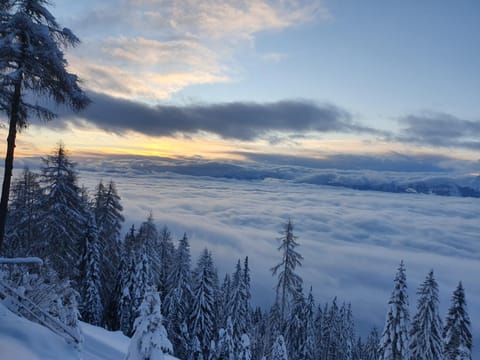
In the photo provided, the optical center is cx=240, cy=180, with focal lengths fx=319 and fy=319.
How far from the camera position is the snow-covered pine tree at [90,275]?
26188mm

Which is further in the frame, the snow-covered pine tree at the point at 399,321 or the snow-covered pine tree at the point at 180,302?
the snow-covered pine tree at the point at 180,302

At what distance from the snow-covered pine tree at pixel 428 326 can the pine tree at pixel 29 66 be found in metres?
26.9

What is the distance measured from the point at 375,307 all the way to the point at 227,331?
16549 centimetres

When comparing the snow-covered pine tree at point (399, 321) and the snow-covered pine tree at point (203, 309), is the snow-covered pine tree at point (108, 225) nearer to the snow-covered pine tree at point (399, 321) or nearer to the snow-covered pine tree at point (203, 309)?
the snow-covered pine tree at point (203, 309)

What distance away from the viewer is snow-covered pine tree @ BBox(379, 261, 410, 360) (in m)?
23.5

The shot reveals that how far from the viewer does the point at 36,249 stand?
2138cm

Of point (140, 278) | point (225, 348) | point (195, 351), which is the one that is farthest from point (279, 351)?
point (140, 278)

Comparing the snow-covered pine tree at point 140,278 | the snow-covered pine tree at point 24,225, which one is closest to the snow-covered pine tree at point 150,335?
the snow-covered pine tree at point 24,225

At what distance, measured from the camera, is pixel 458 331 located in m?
24.6

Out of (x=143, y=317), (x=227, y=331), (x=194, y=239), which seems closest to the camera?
(x=143, y=317)

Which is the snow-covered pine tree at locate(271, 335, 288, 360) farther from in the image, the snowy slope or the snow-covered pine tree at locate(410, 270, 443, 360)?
the snowy slope

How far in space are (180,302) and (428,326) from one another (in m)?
22.0

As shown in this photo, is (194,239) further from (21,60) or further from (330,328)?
(21,60)

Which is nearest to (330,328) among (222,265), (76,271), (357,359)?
(357,359)
